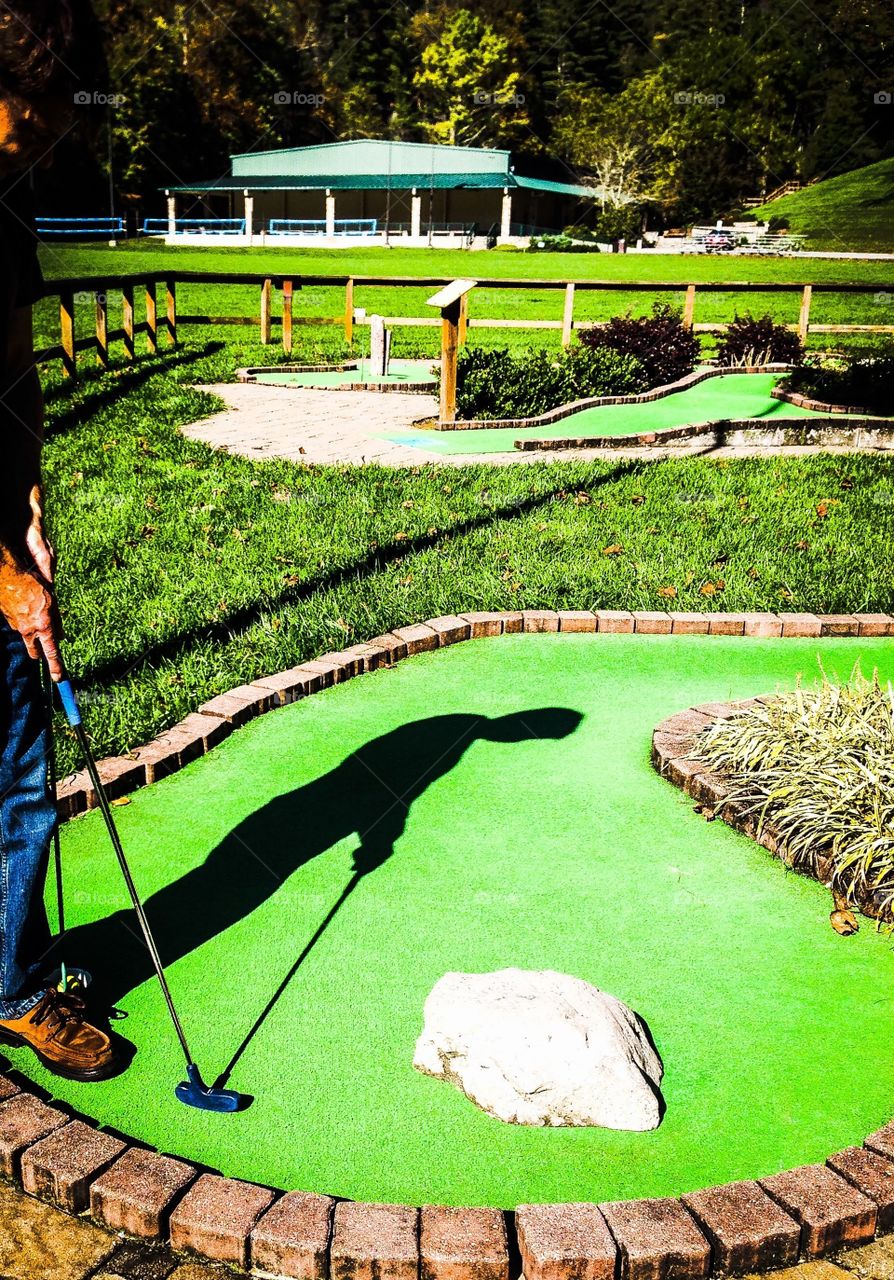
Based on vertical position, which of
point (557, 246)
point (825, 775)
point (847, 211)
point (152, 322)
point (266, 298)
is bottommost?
point (825, 775)

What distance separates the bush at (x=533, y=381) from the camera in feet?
41.6

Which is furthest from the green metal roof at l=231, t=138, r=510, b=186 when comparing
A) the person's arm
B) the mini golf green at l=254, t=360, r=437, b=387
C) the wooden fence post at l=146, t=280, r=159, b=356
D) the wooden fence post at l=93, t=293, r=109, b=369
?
the person's arm

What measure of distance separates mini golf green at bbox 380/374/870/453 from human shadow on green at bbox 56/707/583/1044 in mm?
6471

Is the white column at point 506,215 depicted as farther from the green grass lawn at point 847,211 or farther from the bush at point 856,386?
the bush at point 856,386

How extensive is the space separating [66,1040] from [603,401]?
467 inches

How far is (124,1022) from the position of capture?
285 centimetres

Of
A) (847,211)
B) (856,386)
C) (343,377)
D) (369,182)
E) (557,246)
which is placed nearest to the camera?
(856,386)

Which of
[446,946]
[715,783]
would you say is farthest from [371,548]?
[446,946]

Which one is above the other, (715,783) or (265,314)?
(265,314)

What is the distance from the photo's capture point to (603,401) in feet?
44.7

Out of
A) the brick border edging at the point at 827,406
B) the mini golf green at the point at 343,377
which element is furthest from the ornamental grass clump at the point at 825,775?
the mini golf green at the point at 343,377

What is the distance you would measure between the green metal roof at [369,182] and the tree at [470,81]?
14.8m

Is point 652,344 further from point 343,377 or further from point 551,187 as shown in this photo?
point 551,187

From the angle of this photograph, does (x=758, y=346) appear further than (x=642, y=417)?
Yes
